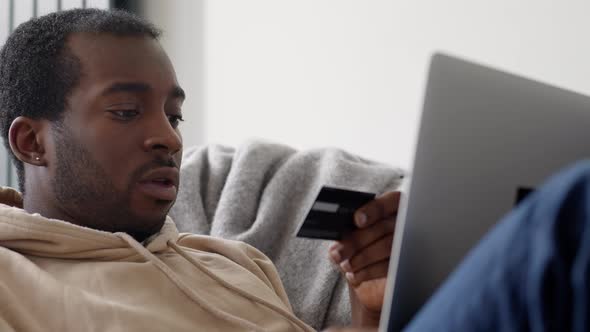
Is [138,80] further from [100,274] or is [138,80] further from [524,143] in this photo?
[524,143]

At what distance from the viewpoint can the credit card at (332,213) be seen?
827mm

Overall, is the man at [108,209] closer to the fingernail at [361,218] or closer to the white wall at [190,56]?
the fingernail at [361,218]

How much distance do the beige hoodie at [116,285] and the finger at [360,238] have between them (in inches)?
6.1

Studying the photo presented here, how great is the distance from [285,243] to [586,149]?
0.82 meters

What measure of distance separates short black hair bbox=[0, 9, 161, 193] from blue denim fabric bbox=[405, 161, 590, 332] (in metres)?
0.79

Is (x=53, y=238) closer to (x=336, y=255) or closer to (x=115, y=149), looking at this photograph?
(x=115, y=149)

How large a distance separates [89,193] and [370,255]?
1.36 feet

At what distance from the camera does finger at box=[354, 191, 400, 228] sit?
0.88 m

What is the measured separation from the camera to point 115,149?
1.01m

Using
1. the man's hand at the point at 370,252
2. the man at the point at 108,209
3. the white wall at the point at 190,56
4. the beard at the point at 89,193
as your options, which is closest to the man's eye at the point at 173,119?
the man at the point at 108,209

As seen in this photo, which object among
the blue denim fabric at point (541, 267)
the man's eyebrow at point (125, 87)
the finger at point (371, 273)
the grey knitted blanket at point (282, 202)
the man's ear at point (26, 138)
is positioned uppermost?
the blue denim fabric at point (541, 267)

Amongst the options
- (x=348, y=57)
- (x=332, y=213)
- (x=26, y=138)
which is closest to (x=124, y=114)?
(x=26, y=138)

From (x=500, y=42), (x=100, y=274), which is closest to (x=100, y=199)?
(x=100, y=274)

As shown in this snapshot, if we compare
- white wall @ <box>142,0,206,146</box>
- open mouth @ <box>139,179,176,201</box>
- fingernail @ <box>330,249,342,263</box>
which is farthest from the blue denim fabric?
white wall @ <box>142,0,206,146</box>
